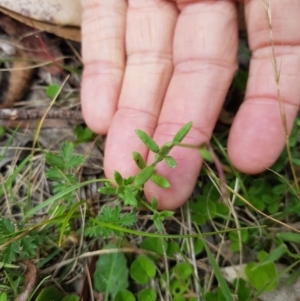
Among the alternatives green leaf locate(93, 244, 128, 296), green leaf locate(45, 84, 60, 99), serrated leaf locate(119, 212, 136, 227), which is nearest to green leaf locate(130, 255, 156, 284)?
green leaf locate(93, 244, 128, 296)

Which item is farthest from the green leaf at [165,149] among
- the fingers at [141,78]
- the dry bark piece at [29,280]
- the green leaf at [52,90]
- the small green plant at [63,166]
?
the green leaf at [52,90]

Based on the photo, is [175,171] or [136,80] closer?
[175,171]

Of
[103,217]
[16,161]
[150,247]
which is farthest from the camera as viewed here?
[16,161]

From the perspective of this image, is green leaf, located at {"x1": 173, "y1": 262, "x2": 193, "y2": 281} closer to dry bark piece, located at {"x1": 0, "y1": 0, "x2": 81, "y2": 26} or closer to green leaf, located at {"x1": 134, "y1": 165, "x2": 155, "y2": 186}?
green leaf, located at {"x1": 134, "y1": 165, "x2": 155, "y2": 186}

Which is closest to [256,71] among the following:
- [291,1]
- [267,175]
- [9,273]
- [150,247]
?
[291,1]

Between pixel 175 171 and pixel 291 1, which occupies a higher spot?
pixel 291 1

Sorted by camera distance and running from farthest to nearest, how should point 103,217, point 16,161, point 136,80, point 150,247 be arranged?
point 16,161, point 136,80, point 150,247, point 103,217

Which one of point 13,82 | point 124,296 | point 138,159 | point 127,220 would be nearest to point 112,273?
point 124,296

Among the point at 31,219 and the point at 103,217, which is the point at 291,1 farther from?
the point at 31,219
